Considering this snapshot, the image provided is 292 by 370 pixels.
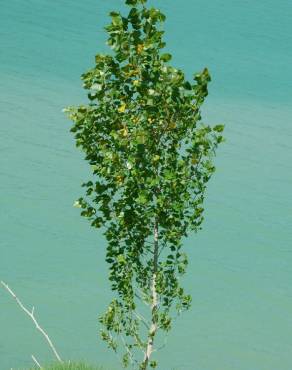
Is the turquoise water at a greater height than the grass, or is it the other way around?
the turquoise water

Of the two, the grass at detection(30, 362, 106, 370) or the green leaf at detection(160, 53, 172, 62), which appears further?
the grass at detection(30, 362, 106, 370)

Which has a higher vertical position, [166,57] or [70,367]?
[166,57]

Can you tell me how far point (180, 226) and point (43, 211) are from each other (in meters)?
17.0

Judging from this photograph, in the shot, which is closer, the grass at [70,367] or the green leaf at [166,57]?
the green leaf at [166,57]

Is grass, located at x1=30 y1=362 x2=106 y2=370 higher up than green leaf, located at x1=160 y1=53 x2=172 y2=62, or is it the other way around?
green leaf, located at x1=160 y1=53 x2=172 y2=62

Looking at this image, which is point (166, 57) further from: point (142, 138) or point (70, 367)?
point (70, 367)

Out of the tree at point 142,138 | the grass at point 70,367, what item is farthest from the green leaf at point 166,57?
the grass at point 70,367

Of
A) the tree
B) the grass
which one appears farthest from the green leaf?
the grass

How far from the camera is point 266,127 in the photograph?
40.9 meters

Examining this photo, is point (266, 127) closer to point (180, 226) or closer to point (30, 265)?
point (30, 265)

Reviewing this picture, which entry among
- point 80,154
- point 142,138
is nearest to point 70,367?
point 142,138

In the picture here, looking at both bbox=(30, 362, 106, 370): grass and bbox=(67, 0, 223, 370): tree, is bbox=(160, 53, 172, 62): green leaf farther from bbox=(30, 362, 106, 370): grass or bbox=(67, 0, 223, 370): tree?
bbox=(30, 362, 106, 370): grass

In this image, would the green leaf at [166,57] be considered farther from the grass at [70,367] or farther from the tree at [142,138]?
the grass at [70,367]

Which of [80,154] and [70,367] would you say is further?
[80,154]
